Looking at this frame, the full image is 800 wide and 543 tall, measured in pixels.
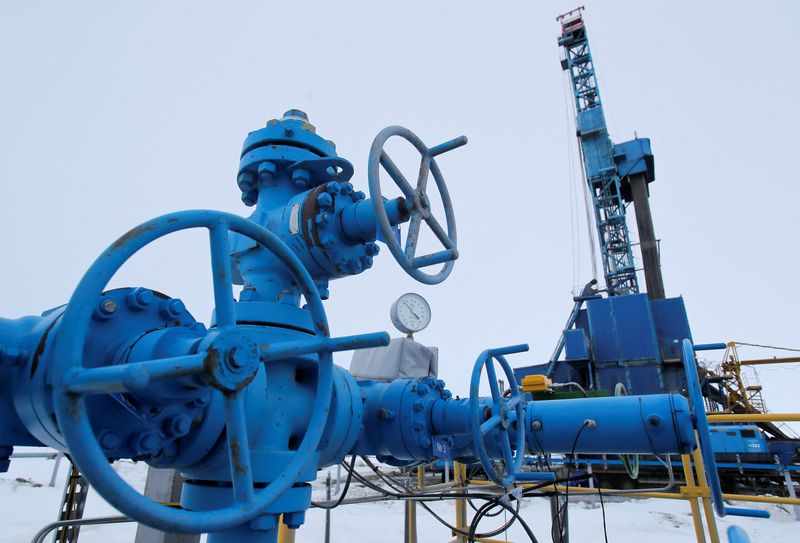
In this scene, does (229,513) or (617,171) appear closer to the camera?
(229,513)

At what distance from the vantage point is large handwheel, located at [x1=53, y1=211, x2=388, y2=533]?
2.15 feet

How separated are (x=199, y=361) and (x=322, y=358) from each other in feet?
1.29

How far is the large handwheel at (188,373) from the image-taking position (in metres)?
0.66

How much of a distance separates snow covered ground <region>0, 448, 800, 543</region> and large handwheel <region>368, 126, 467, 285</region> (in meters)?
2.54

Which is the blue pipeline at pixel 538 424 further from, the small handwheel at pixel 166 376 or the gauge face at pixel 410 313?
the gauge face at pixel 410 313

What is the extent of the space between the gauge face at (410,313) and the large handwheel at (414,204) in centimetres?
94

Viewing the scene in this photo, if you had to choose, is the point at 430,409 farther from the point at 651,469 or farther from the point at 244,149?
the point at 651,469

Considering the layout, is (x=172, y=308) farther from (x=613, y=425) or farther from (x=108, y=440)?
(x=613, y=425)

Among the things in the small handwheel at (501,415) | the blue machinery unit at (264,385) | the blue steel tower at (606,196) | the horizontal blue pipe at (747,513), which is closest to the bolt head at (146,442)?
the blue machinery unit at (264,385)

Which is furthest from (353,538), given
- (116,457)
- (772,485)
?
(772,485)

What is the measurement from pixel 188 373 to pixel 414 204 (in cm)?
96

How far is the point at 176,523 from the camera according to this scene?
734mm

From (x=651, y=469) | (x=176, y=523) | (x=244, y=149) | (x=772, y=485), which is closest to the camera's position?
(x=176, y=523)

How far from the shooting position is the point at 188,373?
745 mm
